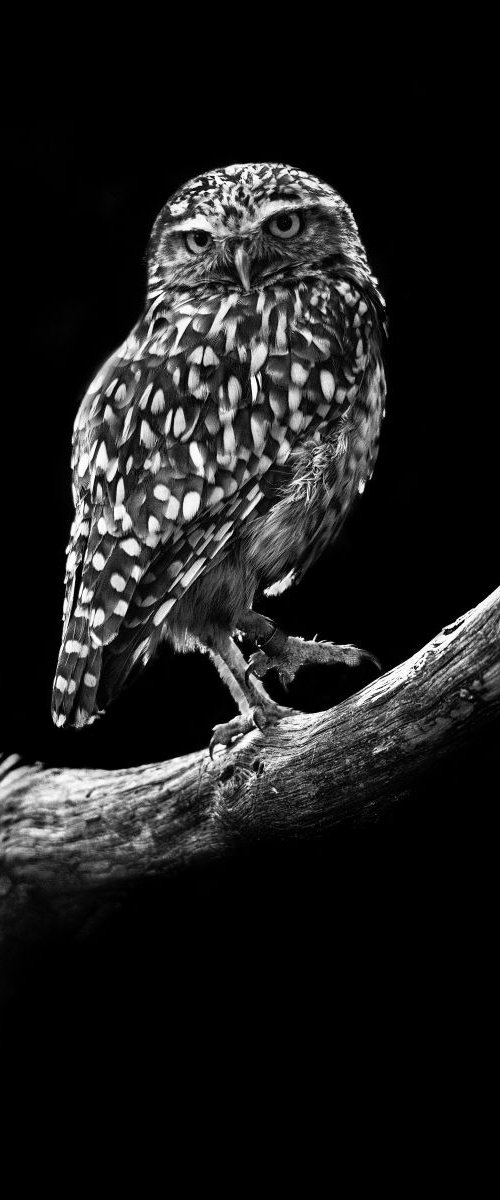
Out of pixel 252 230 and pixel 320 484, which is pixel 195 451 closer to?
pixel 320 484

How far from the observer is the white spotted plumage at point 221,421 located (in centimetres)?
132

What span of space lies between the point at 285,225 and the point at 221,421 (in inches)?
11.0

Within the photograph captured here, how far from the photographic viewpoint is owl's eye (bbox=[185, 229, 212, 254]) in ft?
4.49

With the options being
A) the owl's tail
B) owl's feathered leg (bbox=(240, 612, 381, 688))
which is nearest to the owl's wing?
the owl's tail

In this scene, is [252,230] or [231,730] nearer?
[252,230]

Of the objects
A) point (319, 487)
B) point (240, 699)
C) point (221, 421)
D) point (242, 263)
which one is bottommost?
point (240, 699)

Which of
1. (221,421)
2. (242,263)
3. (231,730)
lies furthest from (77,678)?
(242,263)

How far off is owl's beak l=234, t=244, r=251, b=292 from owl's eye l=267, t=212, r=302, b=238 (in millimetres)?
56

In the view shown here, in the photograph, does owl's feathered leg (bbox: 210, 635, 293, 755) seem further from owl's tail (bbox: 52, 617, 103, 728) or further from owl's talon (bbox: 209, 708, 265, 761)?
owl's tail (bbox: 52, 617, 103, 728)

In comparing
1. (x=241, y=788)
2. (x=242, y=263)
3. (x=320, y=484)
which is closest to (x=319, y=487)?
(x=320, y=484)

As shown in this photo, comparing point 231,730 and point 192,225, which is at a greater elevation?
point 192,225

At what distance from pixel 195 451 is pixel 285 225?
0.33 metres

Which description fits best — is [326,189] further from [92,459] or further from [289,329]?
[92,459]

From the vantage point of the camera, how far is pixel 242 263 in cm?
133
